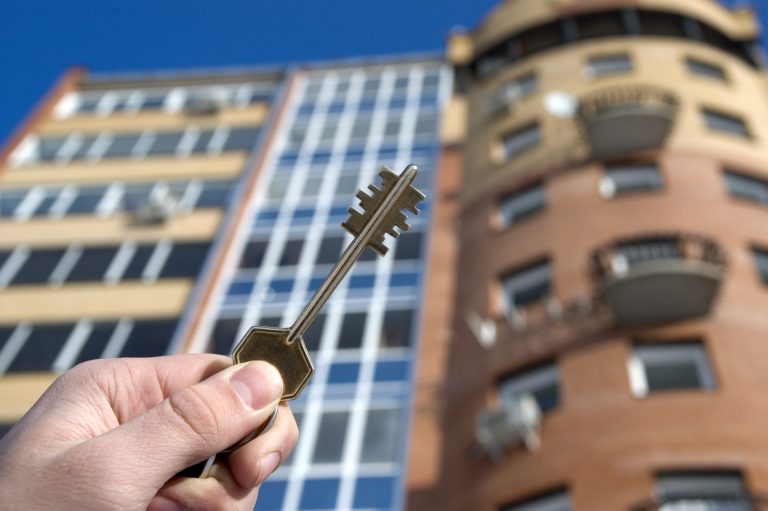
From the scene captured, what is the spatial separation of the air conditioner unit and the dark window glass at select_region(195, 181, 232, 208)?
14.9 m

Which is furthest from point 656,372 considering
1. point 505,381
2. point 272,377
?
point 272,377

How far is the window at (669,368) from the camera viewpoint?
16078 mm

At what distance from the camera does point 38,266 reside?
2686 centimetres

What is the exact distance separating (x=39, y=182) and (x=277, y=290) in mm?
12030

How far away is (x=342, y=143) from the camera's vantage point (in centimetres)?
3175

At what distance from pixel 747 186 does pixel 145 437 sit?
2164 centimetres

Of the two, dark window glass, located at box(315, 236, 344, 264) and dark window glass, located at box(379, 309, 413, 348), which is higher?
dark window glass, located at box(315, 236, 344, 264)

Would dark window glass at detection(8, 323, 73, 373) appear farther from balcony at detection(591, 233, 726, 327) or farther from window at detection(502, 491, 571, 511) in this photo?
balcony at detection(591, 233, 726, 327)

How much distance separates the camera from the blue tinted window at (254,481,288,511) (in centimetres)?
1783

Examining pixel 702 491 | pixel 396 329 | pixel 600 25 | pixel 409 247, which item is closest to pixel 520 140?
pixel 409 247

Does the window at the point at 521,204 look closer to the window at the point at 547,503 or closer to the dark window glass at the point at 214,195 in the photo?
the window at the point at 547,503

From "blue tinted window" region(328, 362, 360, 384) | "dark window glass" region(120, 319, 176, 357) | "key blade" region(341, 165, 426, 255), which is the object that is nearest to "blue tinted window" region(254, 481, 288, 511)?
"blue tinted window" region(328, 362, 360, 384)

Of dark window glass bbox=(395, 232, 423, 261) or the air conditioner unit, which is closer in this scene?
the air conditioner unit

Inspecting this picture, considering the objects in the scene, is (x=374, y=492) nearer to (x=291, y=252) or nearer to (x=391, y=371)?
(x=391, y=371)
